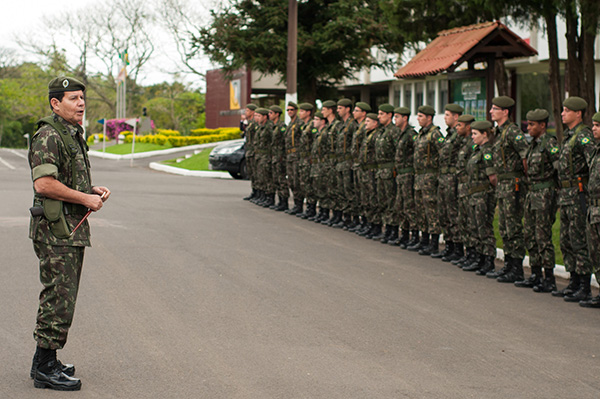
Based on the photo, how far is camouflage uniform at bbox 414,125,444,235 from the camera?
41.3 feet

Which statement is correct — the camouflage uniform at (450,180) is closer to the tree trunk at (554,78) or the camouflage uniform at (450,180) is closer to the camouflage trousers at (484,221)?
the camouflage trousers at (484,221)

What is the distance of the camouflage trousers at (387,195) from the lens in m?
13.8

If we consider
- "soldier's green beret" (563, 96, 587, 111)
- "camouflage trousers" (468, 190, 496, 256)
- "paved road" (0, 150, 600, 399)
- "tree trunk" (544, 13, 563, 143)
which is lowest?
"paved road" (0, 150, 600, 399)

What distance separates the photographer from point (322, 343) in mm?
7125

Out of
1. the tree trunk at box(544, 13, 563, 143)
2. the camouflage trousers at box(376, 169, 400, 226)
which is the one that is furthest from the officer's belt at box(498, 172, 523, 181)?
the tree trunk at box(544, 13, 563, 143)

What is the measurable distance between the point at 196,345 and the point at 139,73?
64.6 m

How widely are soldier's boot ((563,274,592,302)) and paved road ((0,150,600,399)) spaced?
27cm

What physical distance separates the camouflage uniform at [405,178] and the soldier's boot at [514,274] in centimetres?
276

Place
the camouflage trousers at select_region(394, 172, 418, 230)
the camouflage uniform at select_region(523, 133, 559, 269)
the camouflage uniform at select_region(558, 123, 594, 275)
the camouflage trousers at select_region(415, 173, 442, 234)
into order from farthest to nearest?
the camouflage trousers at select_region(394, 172, 418, 230) → the camouflage trousers at select_region(415, 173, 442, 234) → the camouflage uniform at select_region(523, 133, 559, 269) → the camouflage uniform at select_region(558, 123, 594, 275)

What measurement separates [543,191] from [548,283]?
40.1 inches

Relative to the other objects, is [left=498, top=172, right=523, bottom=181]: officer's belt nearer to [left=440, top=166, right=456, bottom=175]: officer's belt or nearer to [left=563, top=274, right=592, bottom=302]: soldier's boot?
[left=440, top=166, right=456, bottom=175]: officer's belt

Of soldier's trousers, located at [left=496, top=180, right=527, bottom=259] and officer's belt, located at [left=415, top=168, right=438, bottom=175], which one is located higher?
officer's belt, located at [left=415, top=168, right=438, bottom=175]

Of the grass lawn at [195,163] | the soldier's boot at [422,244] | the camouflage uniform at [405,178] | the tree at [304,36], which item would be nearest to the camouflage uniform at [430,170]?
the soldier's boot at [422,244]

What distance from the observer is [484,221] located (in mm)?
11180
